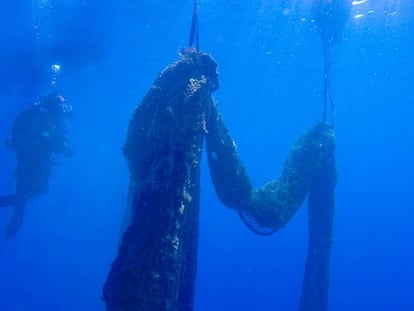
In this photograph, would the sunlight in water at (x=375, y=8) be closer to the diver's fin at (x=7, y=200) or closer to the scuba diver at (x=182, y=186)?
the scuba diver at (x=182, y=186)

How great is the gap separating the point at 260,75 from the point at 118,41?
73.2 ft

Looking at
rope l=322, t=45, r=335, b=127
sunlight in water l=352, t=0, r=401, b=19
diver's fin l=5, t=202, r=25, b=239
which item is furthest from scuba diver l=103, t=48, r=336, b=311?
sunlight in water l=352, t=0, r=401, b=19

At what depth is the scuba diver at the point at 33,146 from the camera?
15.0 meters

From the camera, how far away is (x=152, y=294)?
3770mm

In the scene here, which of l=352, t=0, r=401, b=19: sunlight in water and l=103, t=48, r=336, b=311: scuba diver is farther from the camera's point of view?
l=352, t=0, r=401, b=19: sunlight in water

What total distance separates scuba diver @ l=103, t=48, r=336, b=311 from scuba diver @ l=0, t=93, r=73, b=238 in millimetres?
9435

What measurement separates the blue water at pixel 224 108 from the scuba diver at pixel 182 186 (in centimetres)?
273

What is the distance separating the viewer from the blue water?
26656 mm

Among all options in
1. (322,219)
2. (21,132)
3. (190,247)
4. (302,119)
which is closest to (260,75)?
(21,132)

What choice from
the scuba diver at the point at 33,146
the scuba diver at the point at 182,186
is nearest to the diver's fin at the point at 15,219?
the scuba diver at the point at 33,146

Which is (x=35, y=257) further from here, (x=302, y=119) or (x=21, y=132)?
(x=302, y=119)

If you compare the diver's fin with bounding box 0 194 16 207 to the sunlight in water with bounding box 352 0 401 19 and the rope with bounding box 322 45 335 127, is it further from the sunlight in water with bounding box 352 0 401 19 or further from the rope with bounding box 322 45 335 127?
the sunlight in water with bounding box 352 0 401 19

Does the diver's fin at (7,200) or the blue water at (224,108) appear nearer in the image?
the diver's fin at (7,200)

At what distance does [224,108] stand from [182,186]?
63481 mm
